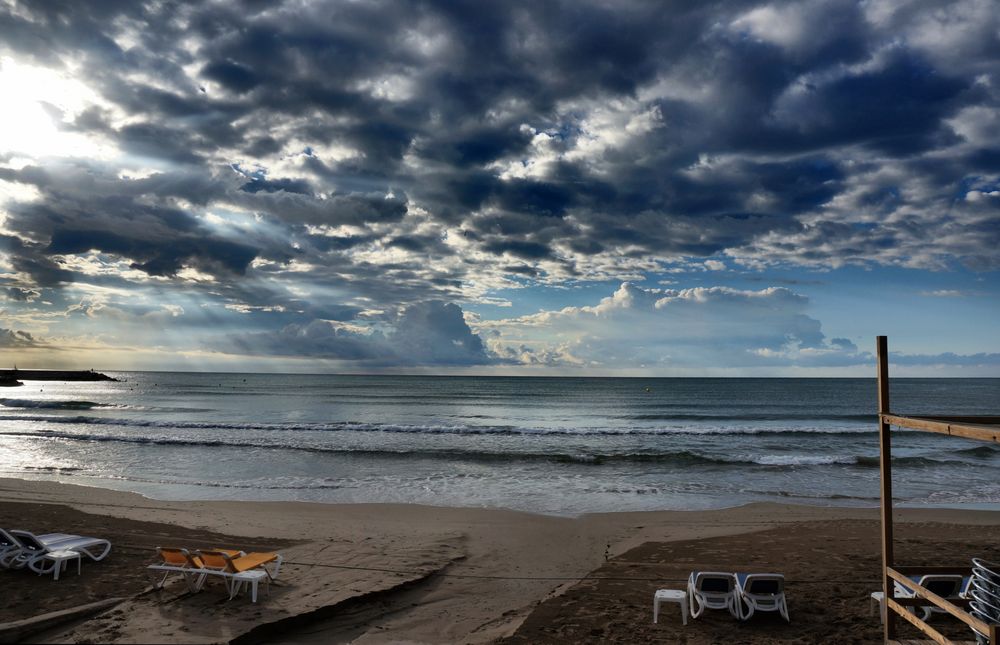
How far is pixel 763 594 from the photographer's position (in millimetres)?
7512

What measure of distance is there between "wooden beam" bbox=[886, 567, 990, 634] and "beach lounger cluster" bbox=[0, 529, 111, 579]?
10471 millimetres

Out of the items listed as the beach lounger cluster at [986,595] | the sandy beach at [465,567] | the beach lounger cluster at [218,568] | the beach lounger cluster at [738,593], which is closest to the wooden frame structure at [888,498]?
the beach lounger cluster at [986,595]

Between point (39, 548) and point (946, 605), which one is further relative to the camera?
point (39, 548)

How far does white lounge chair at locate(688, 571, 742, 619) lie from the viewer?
24.9 feet

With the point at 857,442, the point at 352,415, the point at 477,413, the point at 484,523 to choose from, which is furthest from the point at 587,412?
the point at 484,523

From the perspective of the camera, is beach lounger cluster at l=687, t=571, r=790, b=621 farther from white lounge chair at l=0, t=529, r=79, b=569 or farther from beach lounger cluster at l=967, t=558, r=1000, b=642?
white lounge chair at l=0, t=529, r=79, b=569

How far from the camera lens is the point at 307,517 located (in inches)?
535

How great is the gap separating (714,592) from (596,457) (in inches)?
Result: 641

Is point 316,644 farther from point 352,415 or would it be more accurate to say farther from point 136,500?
point 352,415

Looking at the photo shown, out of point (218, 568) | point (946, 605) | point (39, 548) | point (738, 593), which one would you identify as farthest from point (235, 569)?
point (946, 605)

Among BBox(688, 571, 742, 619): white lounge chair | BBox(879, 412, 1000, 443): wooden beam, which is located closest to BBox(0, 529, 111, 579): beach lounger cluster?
BBox(688, 571, 742, 619): white lounge chair

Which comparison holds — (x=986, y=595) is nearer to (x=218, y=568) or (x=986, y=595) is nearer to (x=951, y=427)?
(x=951, y=427)

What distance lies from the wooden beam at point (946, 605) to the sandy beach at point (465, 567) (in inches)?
56.3

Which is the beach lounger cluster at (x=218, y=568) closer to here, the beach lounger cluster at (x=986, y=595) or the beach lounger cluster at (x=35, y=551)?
the beach lounger cluster at (x=35, y=551)
